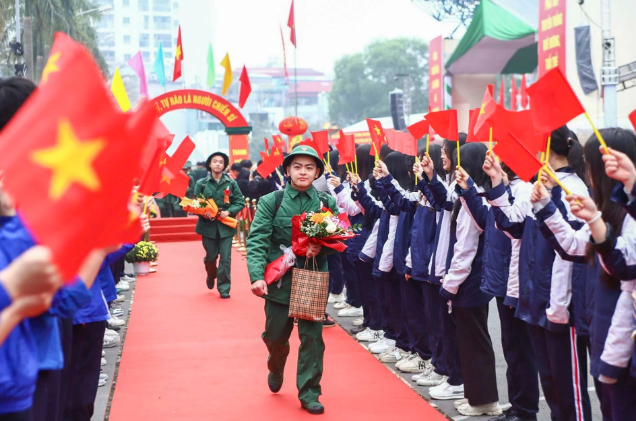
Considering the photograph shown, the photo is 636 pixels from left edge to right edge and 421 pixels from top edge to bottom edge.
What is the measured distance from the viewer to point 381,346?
295 inches

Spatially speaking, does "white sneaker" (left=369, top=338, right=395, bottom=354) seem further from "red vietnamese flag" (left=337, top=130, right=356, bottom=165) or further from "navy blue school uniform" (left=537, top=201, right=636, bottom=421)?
"navy blue school uniform" (left=537, top=201, right=636, bottom=421)

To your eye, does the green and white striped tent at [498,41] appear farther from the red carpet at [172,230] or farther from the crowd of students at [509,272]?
the crowd of students at [509,272]

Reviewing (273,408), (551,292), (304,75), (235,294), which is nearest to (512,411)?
(551,292)

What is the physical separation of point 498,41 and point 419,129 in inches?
772

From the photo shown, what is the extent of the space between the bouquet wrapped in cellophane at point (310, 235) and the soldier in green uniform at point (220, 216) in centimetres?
504

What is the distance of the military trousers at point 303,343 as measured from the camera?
5699mm

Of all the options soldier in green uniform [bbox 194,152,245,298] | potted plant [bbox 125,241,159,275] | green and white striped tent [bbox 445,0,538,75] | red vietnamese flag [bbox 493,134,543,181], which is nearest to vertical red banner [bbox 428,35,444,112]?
green and white striped tent [bbox 445,0,538,75]

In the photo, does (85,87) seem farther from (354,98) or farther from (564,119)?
(354,98)

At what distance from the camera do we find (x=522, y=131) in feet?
13.9

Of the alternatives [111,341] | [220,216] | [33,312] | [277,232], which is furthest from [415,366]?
[33,312]

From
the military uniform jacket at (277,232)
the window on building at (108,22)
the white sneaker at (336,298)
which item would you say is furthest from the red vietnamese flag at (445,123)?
the window on building at (108,22)

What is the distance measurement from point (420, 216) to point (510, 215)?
1.71 metres

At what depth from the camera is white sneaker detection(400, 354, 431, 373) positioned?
6.71 metres

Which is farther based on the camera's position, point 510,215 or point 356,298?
point 356,298
